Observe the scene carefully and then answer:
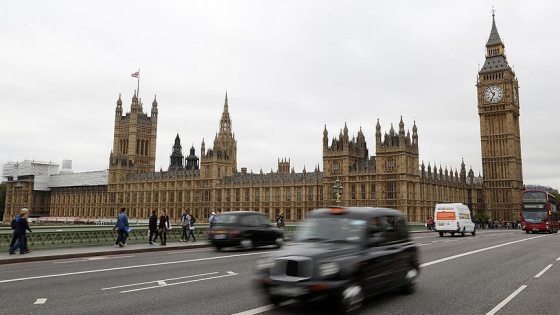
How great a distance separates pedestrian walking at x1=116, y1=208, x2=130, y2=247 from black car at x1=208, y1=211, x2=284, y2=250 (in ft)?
12.9

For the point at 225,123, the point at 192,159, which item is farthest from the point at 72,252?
the point at 192,159

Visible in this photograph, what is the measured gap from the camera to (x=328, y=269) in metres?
7.51

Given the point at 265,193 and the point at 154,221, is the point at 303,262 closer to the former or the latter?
the point at 154,221

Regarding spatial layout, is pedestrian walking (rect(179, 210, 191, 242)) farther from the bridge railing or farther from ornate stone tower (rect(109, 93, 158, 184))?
ornate stone tower (rect(109, 93, 158, 184))

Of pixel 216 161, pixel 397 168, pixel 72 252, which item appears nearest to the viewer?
pixel 72 252

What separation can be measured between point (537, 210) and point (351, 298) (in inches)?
1635

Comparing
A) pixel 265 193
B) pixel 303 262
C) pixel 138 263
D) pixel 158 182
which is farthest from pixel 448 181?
pixel 303 262

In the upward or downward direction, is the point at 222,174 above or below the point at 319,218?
above

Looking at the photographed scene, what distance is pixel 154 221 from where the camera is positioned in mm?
22375

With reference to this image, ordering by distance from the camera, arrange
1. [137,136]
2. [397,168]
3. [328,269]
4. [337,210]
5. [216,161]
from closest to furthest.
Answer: [328,269], [337,210], [397,168], [216,161], [137,136]

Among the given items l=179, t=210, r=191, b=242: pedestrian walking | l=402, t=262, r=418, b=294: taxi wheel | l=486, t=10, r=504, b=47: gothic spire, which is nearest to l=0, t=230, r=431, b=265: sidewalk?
l=179, t=210, r=191, b=242: pedestrian walking

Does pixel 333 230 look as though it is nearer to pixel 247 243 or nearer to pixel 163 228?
pixel 247 243

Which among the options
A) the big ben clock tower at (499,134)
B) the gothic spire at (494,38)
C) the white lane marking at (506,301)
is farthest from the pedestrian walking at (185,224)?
the gothic spire at (494,38)

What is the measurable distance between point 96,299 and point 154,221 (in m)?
13.6
